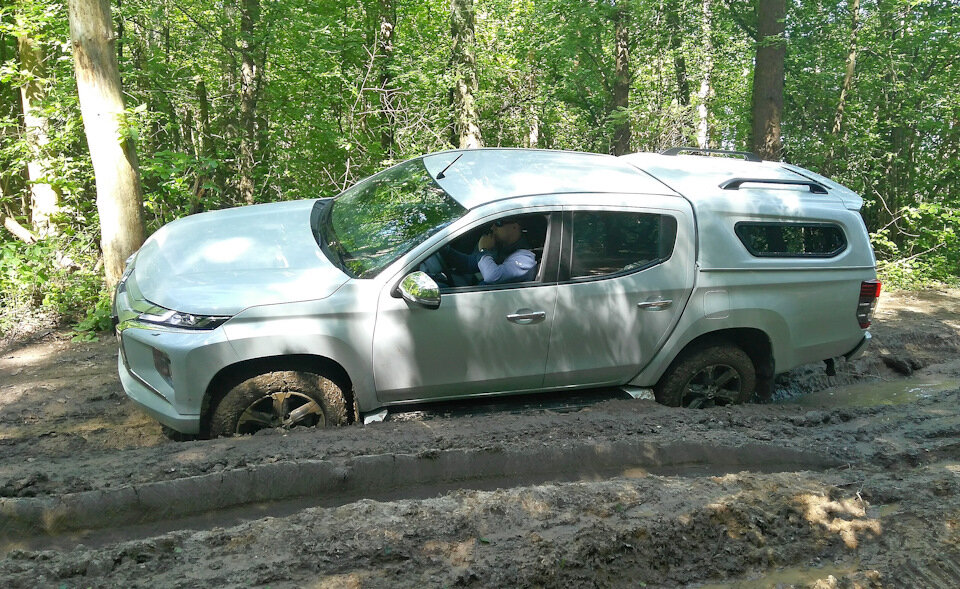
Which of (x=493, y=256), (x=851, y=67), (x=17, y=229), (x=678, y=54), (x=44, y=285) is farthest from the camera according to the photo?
(x=678, y=54)

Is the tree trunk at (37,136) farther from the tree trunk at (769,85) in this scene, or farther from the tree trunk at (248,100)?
→ the tree trunk at (769,85)

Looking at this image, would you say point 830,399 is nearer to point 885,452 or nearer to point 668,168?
point 885,452

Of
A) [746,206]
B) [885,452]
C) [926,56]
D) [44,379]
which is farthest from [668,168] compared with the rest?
[926,56]

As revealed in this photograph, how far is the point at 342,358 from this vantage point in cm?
452

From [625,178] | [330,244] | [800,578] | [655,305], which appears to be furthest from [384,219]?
[800,578]

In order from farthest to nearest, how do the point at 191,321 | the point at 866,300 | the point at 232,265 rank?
the point at 866,300 < the point at 232,265 < the point at 191,321

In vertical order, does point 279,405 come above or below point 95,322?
above

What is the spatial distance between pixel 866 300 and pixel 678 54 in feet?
31.2

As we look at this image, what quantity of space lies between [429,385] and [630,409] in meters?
1.56

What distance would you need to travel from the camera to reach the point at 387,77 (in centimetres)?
1223

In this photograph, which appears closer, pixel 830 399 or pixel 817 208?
pixel 817 208

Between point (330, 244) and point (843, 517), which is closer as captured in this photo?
point (843, 517)

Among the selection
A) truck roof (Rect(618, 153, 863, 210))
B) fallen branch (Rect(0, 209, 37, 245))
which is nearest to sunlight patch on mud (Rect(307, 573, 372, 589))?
truck roof (Rect(618, 153, 863, 210))

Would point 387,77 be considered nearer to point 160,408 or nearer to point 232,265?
point 232,265
